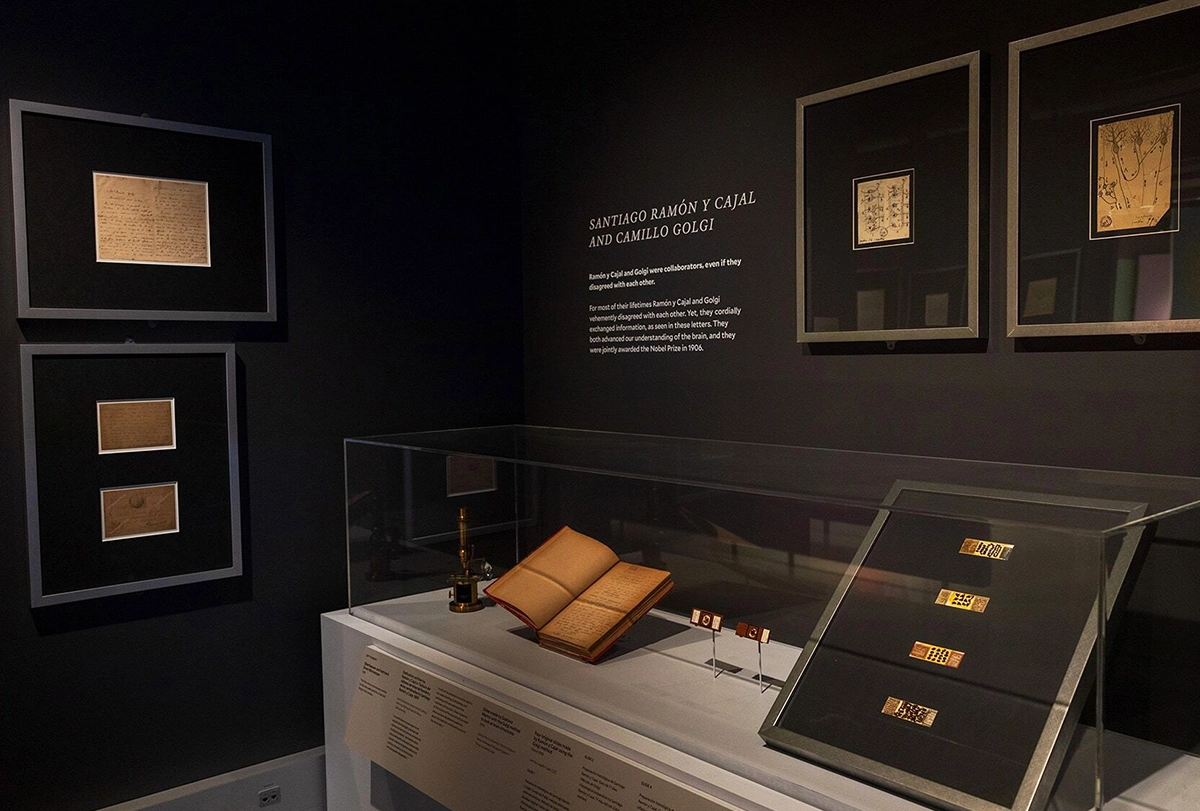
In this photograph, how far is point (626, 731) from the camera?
1576 mm

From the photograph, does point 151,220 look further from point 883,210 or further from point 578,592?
point 883,210

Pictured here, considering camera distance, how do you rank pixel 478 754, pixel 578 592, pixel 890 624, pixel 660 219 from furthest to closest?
pixel 660 219
pixel 578 592
pixel 478 754
pixel 890 624

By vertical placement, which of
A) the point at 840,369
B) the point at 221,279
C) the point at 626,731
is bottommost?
the point at 626,731

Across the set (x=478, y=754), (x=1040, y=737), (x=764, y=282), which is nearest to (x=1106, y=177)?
(x=764, y=282)

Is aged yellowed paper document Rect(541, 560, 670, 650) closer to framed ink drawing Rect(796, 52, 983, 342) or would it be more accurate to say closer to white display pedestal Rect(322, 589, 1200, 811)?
white display pedestal Rect(322, 589, 1200, 811)

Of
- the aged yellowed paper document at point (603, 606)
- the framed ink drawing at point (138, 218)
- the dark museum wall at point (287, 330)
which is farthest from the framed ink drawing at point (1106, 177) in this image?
the framed ink drawing at point (138, 218)

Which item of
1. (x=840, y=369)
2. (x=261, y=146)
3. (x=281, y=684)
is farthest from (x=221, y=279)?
(x=840, y=369)

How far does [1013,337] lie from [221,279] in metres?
1.90

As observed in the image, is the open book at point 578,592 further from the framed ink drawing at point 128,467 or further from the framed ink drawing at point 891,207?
the framed ink drawing at point 128,467

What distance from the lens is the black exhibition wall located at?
158cm

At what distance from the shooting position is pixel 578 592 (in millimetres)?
1995

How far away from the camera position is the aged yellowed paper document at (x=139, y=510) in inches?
88.8

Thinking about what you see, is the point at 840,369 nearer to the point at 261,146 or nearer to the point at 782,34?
the point at 782,34

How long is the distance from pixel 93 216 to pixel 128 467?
0.62 meters
